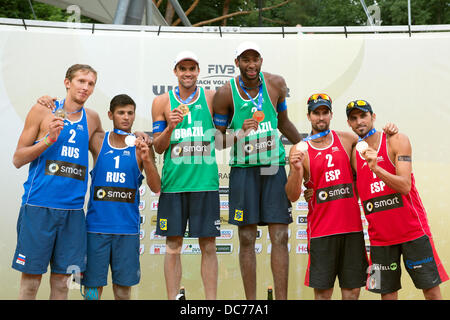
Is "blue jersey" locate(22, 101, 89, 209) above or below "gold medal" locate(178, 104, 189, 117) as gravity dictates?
below

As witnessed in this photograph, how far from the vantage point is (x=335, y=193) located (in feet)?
12.4

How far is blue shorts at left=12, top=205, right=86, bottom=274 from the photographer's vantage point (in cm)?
361

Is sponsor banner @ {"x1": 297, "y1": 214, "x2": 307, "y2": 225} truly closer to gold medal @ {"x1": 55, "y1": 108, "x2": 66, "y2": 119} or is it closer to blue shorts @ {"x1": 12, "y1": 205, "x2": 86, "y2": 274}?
blue shorts @ {"x1": 12, "y1": 205, "x2": 86, "y2": 274}

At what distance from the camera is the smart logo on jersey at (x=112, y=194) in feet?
12.9

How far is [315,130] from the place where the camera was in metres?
3.91

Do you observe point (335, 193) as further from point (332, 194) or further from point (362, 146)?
point (362, 146)

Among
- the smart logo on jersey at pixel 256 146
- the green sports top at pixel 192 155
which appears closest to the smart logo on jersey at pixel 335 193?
the smart logo on jersey at pixel 256 146

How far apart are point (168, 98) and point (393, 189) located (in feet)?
6.53

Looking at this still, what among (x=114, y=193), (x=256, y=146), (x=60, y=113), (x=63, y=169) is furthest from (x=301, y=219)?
(x=60, y=113)

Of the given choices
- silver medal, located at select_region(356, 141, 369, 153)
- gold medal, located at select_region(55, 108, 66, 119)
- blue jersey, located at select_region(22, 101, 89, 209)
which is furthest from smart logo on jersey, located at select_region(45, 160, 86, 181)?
silver medal, located at select_region(356, 141, 369, 153)

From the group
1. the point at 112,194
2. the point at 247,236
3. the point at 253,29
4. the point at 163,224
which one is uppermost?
the point at 253,29

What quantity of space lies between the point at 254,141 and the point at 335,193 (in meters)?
0.80

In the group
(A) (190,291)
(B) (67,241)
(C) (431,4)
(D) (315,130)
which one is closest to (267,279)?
(A) (190,291)

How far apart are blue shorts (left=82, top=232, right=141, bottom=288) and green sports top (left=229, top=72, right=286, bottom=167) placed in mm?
1150
